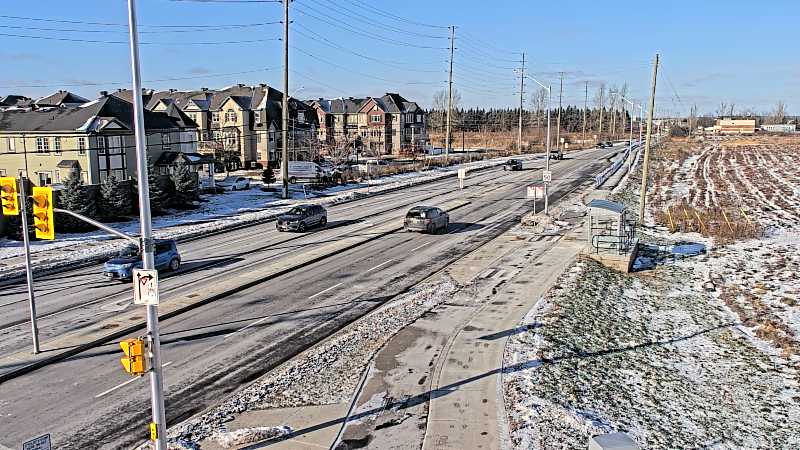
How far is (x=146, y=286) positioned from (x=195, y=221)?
1233 inches

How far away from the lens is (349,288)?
24406 mm

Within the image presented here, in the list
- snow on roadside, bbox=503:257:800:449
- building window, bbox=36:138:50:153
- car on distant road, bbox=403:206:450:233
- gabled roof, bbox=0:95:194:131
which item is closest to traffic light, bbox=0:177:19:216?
snow on roadside, bbox=503:257:800:449

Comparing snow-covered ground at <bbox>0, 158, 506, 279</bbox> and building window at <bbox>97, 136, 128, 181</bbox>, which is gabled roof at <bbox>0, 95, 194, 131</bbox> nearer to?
building window at <bbox>97, 136, 128, 181</bbox>

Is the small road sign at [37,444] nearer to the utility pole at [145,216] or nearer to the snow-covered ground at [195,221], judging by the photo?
the utility pole at [145,216]

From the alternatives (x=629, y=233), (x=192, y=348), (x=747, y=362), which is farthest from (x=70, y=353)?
(x=629, y=233)

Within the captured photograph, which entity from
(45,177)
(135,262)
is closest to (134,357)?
(135,262)

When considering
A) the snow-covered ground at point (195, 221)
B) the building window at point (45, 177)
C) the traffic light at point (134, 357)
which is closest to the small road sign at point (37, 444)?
the traffic light at point (134, 357)

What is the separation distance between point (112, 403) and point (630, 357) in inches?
517

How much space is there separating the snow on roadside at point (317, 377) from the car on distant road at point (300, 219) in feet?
55.7

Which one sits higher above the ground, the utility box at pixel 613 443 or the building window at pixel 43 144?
the building window at pixel 43 144

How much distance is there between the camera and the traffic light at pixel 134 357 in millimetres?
10492

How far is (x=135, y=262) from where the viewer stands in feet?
84.4

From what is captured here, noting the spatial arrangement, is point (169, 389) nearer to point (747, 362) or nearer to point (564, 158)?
point (747, 362)

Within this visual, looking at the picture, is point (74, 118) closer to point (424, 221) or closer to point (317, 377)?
point (424, 221)
